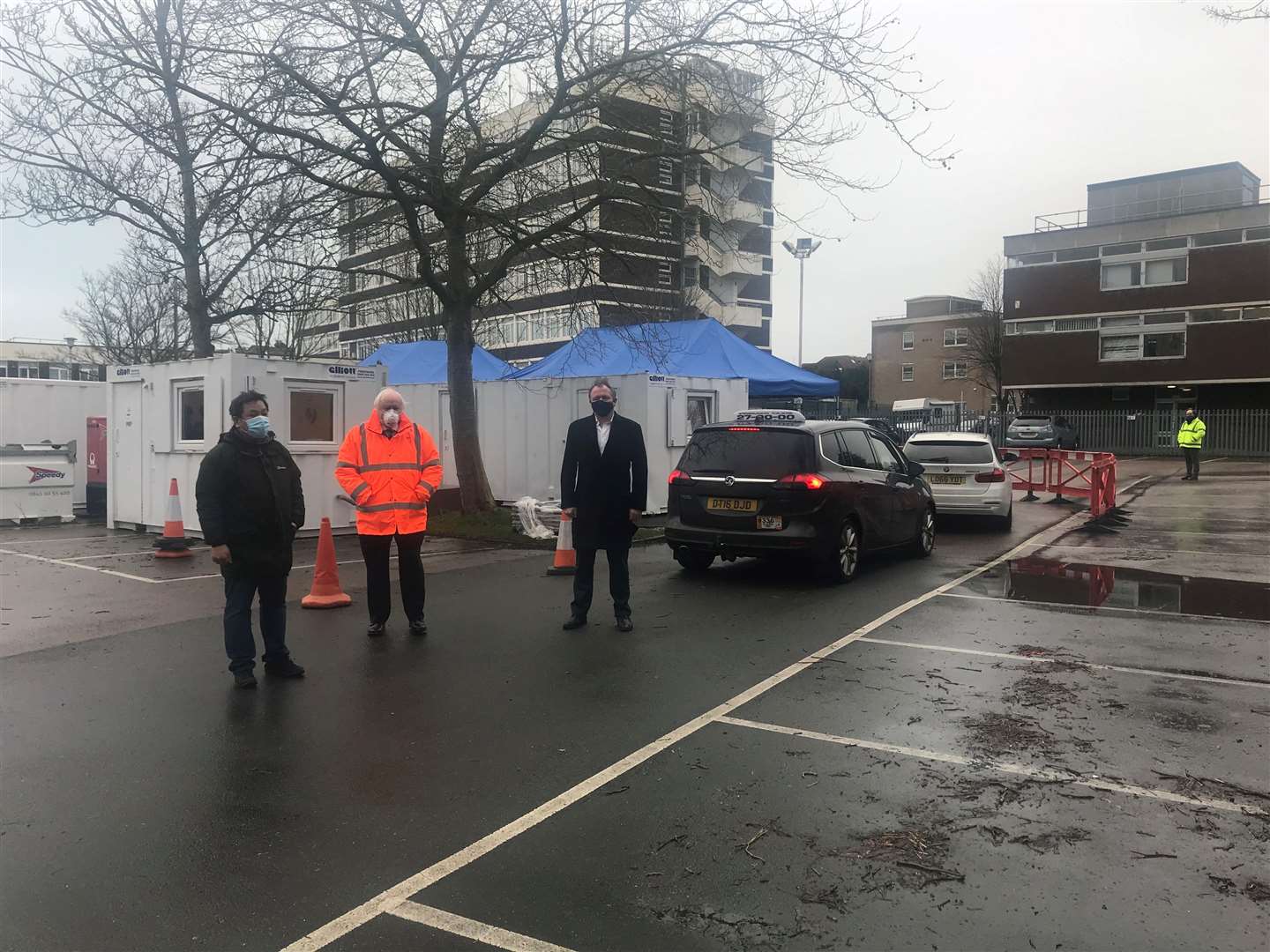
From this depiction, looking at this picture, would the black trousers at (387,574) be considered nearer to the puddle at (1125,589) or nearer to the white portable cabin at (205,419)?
the puddle at (1125,589)

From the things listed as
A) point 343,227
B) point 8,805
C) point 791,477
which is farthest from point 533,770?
point 343,227

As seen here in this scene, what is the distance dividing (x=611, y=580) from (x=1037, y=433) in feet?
114

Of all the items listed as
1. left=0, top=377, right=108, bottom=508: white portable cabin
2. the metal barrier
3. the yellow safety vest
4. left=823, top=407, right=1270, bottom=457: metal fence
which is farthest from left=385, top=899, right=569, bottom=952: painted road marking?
left=823, top=407, right=1270, bottom=457: metal fence

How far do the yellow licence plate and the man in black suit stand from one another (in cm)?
233

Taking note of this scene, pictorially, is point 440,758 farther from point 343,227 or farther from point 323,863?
point 343,227

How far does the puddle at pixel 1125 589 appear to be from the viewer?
8.98 metres

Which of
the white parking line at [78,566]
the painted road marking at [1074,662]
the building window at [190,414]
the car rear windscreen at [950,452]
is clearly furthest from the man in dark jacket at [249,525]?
the car rear windscreen at [950,452]

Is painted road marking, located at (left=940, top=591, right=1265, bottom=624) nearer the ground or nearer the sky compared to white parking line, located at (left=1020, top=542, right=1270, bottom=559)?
Result: nearer the ground

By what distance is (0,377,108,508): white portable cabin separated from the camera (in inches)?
731

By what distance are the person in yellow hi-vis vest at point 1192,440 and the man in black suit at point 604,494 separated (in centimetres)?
2228

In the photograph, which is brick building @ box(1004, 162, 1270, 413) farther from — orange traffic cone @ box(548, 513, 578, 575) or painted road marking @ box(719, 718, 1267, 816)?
painted road marking @ box(719, 718, 1267, 816)

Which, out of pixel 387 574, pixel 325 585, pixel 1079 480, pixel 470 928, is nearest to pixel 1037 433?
pixel 1079 480

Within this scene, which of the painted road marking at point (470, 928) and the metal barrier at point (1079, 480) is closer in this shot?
the painted road marking at point (470, 928)

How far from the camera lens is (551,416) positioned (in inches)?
693
